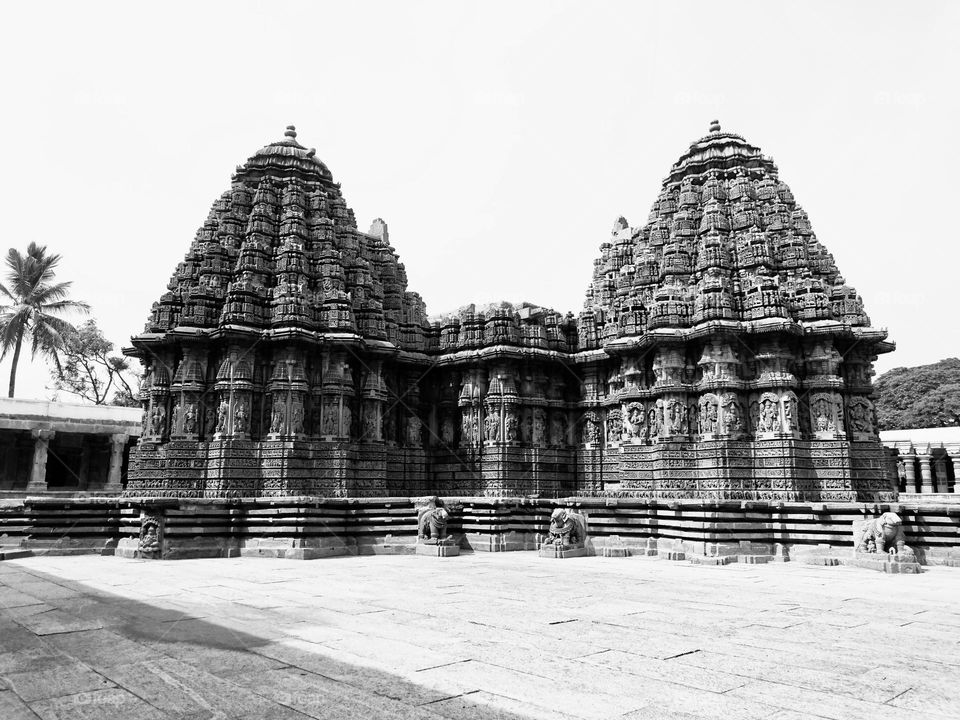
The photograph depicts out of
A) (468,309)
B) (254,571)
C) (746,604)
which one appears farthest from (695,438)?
(254,571)

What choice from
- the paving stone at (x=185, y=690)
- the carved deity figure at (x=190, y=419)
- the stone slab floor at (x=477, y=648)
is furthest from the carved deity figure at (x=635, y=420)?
the paving stone at (x=185, y=690)

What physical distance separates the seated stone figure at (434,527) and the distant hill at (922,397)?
47.6 metres

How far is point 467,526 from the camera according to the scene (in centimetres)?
1961

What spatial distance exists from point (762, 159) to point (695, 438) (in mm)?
10249

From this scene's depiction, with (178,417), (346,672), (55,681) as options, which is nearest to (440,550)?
(178,417)

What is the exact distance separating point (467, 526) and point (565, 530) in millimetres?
3502

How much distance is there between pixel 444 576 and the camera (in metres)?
12.9

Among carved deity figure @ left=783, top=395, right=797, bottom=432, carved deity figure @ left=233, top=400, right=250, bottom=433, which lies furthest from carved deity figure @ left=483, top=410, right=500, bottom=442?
carved deity figure @ left=783, top=395, right=797, bottom=432

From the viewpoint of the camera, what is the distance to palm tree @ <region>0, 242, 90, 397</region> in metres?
40.3

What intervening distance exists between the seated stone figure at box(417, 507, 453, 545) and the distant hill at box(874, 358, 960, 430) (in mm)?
47554

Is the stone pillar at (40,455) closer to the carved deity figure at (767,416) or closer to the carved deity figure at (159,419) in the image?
the carved deity figure at (159,419)

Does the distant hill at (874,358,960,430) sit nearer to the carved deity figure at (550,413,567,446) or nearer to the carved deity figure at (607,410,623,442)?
the carved deity figure at (607,410,623,442)

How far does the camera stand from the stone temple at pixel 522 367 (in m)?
19.7

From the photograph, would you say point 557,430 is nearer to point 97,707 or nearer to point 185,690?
point 185,690
